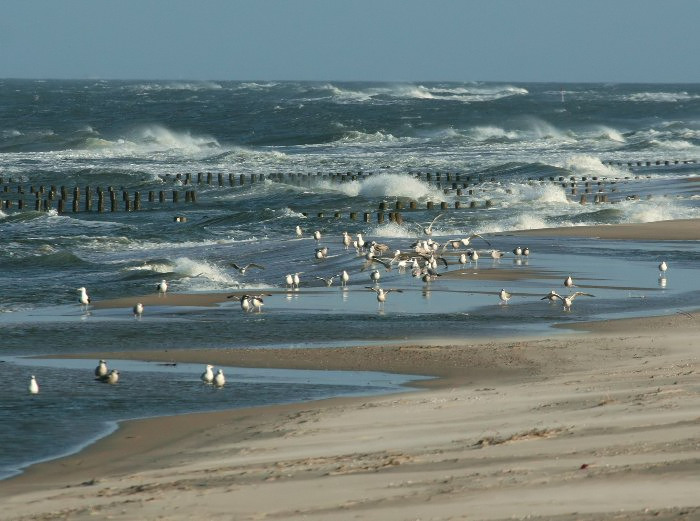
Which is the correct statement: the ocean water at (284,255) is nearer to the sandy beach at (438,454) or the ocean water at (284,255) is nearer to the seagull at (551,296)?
the seagull at (551,296)

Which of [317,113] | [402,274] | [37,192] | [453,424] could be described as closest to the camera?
[453,424]

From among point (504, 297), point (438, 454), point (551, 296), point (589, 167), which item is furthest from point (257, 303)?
point (589, 167)

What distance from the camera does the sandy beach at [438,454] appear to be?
7.40m

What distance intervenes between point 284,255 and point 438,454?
1541 cm

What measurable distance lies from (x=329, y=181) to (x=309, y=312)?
27776 millimetres

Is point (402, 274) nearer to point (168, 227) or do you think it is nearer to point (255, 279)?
point (255, 279)

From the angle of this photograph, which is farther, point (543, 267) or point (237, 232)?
point (237, 232)

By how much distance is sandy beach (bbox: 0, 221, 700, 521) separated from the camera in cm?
740

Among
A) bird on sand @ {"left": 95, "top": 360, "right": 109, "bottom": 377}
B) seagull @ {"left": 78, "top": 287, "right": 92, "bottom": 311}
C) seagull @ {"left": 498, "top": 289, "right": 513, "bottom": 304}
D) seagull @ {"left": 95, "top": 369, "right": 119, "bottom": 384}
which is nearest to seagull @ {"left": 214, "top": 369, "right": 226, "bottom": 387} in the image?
seagull @ {"left": 95, "top": 369, "right": 119, "bottom": 384}

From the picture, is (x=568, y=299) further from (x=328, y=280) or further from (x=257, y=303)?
(x=328, y=280)

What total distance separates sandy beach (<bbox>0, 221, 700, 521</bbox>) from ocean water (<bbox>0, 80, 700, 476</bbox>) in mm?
693

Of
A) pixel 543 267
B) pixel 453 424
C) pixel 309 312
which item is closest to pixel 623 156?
pixel 543 267

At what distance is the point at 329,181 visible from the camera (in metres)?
44.8

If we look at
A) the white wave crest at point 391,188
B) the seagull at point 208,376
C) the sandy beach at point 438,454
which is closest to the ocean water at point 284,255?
the white wave crest at point 391,188
